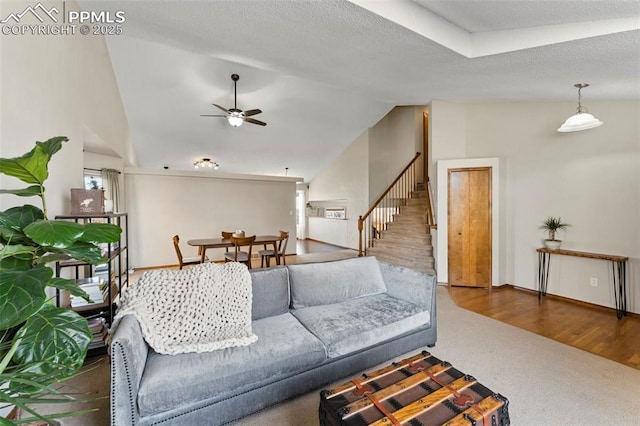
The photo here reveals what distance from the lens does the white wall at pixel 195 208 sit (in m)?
6.03

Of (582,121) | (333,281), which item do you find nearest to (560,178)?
(582,121)

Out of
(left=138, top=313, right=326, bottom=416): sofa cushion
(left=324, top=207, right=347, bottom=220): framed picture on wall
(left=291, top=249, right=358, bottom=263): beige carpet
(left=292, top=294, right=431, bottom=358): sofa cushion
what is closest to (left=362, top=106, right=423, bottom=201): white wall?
(left=324, top=207, right=347, bottom=220): framed picture on wall

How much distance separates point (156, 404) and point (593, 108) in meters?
5.58

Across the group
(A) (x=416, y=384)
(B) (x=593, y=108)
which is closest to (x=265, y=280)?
(A) (x=416, y=384)

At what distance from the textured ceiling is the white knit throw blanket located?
2.20m

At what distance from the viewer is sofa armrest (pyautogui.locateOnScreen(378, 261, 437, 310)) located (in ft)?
8.42

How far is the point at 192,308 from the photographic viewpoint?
1936 millimetres

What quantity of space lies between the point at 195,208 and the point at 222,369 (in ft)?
18.5

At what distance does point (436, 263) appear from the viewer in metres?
4.86

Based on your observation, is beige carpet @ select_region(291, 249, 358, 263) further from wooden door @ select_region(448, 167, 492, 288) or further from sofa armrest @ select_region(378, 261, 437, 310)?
sofa armrest @ select_region(378, 261, 437, 310)

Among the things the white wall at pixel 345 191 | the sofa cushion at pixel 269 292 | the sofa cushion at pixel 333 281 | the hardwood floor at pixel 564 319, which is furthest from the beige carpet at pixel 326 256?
the sofa cushion at pixel 269 292

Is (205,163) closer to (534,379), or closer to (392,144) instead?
(392,144)

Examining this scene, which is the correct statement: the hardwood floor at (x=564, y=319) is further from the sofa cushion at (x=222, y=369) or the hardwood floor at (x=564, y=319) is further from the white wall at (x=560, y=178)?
the sofa cushion at (x=222, y=369)

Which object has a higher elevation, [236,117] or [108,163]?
[236,117]
